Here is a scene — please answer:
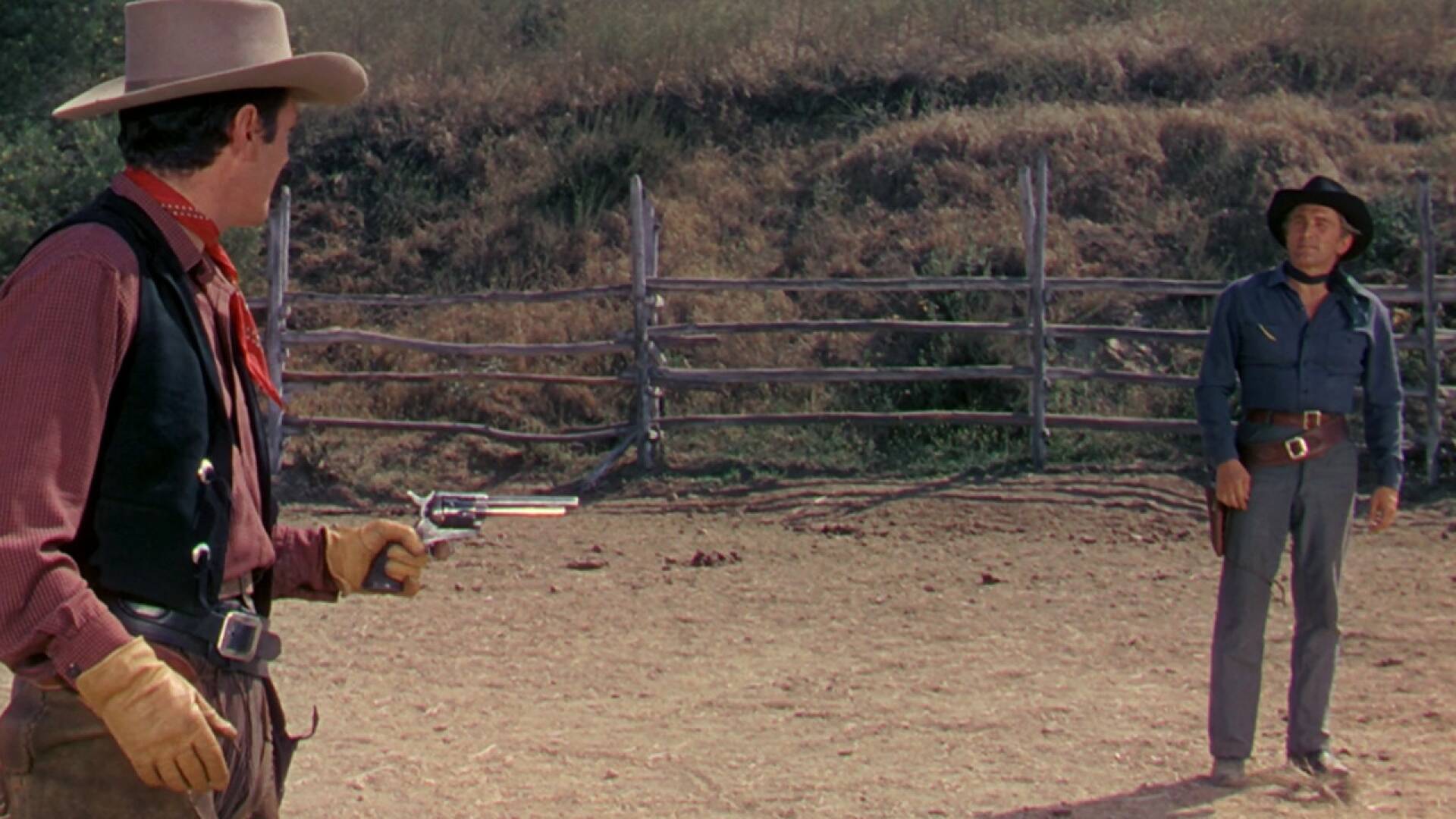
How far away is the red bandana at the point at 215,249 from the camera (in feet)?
8.89

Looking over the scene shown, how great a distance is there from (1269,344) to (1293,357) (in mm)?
77

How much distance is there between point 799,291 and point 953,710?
771 centimetres

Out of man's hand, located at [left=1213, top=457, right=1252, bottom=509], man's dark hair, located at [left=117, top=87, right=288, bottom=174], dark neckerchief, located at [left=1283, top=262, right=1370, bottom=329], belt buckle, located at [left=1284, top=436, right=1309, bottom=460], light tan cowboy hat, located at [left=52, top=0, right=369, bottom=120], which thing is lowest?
man's hand, located at [left=1213, top=457, right=1252, bottom=509]

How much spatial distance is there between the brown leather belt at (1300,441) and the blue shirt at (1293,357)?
0.03m

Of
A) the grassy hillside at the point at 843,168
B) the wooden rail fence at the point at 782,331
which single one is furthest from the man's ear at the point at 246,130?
the grassy hillside at the point at 843,168

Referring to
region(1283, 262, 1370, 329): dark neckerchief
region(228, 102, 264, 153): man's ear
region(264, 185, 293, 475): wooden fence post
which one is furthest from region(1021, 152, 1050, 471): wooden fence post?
region(228, 102, 264, 153): man's ear

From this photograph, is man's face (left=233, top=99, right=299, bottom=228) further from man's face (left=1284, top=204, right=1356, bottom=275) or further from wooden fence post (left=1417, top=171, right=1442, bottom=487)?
wooden fence post (left=1417, top=171, right=1442, bottom=487)

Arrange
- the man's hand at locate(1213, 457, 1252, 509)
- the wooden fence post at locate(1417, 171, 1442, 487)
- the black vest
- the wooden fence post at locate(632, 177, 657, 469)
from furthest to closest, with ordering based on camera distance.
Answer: the wooden fence post at locate(632, 177, 657, 469) < the wooden fence post at locate(1417, 171, 1442, 487) < the man's hand at locate(1213, 457, 1252, 509) < the black vest

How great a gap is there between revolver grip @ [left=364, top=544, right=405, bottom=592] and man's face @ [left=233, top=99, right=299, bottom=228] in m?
0.59

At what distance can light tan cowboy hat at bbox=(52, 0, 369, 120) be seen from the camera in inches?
109

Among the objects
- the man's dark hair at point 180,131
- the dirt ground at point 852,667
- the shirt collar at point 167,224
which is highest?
the man's dark hair at point 180,131

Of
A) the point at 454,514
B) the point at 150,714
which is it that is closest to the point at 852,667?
the point at 454,514

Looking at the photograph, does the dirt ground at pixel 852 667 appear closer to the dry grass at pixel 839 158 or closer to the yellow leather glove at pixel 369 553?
the yellow leather glove at pixel 369 553

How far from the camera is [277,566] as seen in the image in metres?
3.03
